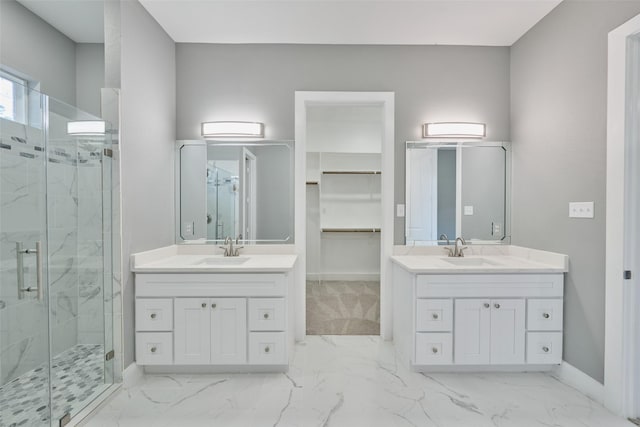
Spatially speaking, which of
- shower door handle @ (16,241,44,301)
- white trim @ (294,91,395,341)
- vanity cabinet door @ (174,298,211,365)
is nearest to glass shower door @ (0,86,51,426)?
shower door handle @ (16,241,44,301)

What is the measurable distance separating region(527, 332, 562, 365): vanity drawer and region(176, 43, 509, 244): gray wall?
1.46 metres

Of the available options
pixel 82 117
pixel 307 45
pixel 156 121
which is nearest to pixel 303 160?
pixel 307 45

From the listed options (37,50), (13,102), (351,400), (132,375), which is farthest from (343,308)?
(37,50)

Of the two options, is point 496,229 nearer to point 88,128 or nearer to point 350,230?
point 350,230

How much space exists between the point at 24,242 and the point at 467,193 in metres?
3.30

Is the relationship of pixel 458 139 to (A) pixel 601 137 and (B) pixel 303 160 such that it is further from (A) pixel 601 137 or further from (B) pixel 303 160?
(B) pixel 303 160

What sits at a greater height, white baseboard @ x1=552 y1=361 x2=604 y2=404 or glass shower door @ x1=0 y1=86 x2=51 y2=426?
glass shower door @ x1=0 y1=86 x2=51 y2=426

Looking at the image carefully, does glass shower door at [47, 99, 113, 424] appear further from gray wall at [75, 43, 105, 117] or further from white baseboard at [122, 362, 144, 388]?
gray wall at [75, 43, 105, 117]

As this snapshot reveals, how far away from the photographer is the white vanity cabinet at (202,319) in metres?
2.35

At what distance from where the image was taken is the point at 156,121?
2645mm

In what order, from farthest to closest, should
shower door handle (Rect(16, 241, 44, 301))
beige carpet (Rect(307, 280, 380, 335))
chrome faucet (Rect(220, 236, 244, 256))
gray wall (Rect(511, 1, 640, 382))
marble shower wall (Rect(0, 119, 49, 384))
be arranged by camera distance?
beige carpet (Rect(307, 280, 380, 335)), chrome faucet (Rect(220, 236, 244, 256)), gray wall (Rect(511, 1, 640, 382)), marble shower wall (Rect(0, 119, 49, 384)), shower door handle (Rect(16, 241, 44, 301))

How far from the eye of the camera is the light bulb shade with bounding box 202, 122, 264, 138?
2.93 metres

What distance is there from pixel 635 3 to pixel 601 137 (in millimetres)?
740

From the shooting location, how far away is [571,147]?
7.56 ft
